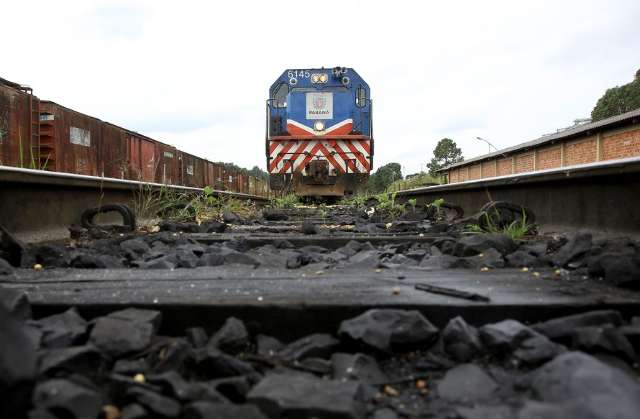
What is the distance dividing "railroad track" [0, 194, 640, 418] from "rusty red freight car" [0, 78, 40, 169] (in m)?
5.14

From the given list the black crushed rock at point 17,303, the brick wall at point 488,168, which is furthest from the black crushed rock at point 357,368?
the brick wall at point 488,168

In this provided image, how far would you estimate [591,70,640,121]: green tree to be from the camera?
36963mm

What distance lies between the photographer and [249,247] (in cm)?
263

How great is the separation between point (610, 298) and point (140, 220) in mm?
3429

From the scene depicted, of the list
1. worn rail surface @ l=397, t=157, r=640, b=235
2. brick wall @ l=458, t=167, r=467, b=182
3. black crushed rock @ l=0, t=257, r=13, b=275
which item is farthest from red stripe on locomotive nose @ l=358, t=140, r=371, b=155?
brick wall @ l=458, t=167, r=467, b=182

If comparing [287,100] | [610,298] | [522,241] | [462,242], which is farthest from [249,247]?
→ [287,100]

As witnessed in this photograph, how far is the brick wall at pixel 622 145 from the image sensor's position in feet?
35.9

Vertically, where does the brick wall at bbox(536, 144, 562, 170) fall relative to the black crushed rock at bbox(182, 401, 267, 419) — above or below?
above

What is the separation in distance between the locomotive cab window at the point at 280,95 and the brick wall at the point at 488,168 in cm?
1233

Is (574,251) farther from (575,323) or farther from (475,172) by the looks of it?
(475,172)

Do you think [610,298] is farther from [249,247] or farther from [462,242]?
[249,247]

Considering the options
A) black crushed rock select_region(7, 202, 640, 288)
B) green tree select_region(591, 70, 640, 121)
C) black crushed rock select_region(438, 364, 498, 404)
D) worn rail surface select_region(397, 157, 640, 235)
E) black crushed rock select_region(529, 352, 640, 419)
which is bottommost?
black crushed rock select_region(438, 364, 498, 404)

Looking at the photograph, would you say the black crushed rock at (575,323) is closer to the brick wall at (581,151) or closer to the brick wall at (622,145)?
the brick wall at (622,145)

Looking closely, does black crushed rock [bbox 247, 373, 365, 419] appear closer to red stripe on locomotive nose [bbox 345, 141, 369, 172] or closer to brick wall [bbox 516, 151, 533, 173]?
red stripe on locomotive nose [bbox 345, 141, 369, 172]
